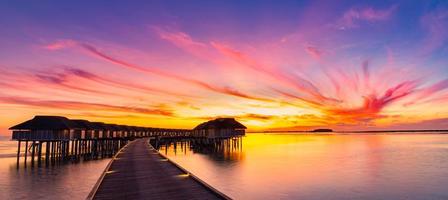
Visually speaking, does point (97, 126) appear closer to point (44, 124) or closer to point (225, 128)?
point (44, 124)

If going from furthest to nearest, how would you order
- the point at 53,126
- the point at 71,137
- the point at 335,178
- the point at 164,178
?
the point at 71,137
the point at 53,126
the point at 335,178
the point at 164,178

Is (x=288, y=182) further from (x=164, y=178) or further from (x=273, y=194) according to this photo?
(x=164, y=178)

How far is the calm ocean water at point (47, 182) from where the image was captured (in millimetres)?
24078

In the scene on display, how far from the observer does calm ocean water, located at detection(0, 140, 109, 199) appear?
24.1 metres

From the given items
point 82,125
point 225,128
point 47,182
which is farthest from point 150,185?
point 225,128

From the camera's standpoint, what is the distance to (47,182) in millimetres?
29141

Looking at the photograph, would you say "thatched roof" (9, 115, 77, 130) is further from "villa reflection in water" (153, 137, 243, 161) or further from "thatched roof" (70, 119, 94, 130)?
"villa reflection in water" (153, 137, 243, 161)

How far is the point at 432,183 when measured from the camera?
95.9ft

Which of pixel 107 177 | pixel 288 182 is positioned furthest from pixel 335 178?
pixel 107 177

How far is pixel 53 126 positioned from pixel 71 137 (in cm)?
435

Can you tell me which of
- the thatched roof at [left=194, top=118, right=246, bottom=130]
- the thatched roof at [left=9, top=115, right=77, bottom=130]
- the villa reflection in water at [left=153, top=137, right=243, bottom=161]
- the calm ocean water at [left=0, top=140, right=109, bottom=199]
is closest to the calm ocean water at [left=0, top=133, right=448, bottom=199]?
the calm ocean water at [left=0, top=140, right=109, bottom=199]

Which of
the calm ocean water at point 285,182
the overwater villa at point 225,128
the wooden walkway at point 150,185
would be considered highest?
the overwater villa at point 225,128

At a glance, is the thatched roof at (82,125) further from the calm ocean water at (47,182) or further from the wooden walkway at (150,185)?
the wooden walkway at (150,185)

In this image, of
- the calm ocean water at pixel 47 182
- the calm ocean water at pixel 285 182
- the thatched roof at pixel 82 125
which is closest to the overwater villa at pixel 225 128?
the thatched roof at pixel 82 125
